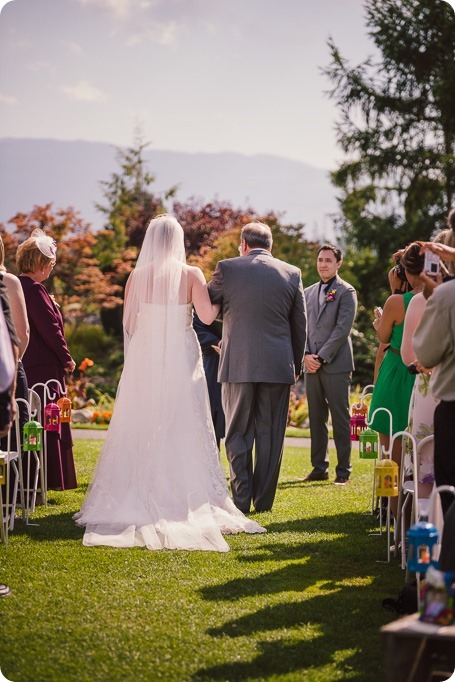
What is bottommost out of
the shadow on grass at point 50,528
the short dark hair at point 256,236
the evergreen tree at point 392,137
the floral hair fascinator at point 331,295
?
the shadow on grass at point 50,528

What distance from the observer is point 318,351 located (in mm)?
8422

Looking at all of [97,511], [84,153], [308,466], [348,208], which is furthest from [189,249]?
[97,511]

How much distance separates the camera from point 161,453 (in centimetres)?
613

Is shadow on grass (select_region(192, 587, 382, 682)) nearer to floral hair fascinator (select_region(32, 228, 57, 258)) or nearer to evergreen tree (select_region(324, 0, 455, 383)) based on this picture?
floral hair fascinator (select_region(32, 228, 57, 258))

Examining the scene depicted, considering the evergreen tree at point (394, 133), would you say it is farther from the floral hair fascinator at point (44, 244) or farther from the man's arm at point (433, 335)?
the man's arm at point (433, 335)

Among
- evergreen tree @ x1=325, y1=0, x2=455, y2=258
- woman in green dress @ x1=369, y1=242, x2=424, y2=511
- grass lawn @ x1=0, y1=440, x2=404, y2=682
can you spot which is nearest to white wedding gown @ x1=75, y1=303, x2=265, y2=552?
grass lawn @ x1=0, y1=440, x2=404, y2=682

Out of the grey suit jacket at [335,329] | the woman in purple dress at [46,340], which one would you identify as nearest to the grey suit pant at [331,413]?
the grey suit jacket at [335,329]

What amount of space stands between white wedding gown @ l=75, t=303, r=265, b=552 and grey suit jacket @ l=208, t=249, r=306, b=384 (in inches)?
19.3

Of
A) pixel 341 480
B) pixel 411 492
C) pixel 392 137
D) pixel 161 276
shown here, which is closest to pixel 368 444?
pixel 411 492

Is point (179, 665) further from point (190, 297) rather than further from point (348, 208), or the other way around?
point (348, 208)

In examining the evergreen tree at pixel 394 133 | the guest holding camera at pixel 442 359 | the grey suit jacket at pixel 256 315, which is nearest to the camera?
the guest holding camera at pixel 442 359

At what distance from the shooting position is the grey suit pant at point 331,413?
329 inches

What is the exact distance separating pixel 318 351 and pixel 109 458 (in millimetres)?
2875

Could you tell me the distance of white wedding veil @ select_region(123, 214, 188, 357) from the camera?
6.32m
